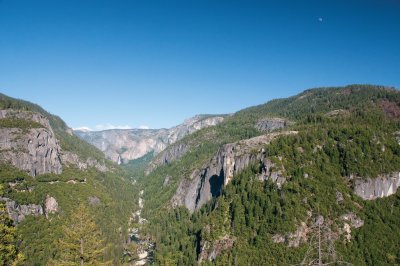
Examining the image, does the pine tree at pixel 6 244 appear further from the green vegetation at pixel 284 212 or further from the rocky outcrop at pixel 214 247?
the rocky outcrop at pixel 214 247

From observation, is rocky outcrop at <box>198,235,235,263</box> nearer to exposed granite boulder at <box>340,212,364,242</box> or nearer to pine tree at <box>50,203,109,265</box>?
exposed granite boulder at <box>340,212,364,242</box>

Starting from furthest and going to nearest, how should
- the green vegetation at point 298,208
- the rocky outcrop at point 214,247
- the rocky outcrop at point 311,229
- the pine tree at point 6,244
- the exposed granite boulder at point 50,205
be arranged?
the exposed granite boulder at point 50,205
the rocky outcrop at point 214,247
the rocky outcrop at point 311,229
the green vegetation at point 298,208
the pine tree at point 6,244

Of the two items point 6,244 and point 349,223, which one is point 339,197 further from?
point 6,244

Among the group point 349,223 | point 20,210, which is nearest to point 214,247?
point 349,223

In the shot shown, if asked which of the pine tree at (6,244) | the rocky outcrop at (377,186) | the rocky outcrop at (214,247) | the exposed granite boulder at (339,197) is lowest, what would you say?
the rocky outcrop at (214,247)

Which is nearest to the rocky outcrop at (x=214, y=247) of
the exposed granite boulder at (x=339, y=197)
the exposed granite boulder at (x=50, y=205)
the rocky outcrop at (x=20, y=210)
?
the exposed granite boulder at (x=339, y=197)

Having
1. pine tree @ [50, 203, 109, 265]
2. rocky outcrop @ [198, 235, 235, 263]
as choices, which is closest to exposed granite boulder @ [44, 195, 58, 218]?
rocky outcrop @ [198, 235, 235, 263]
